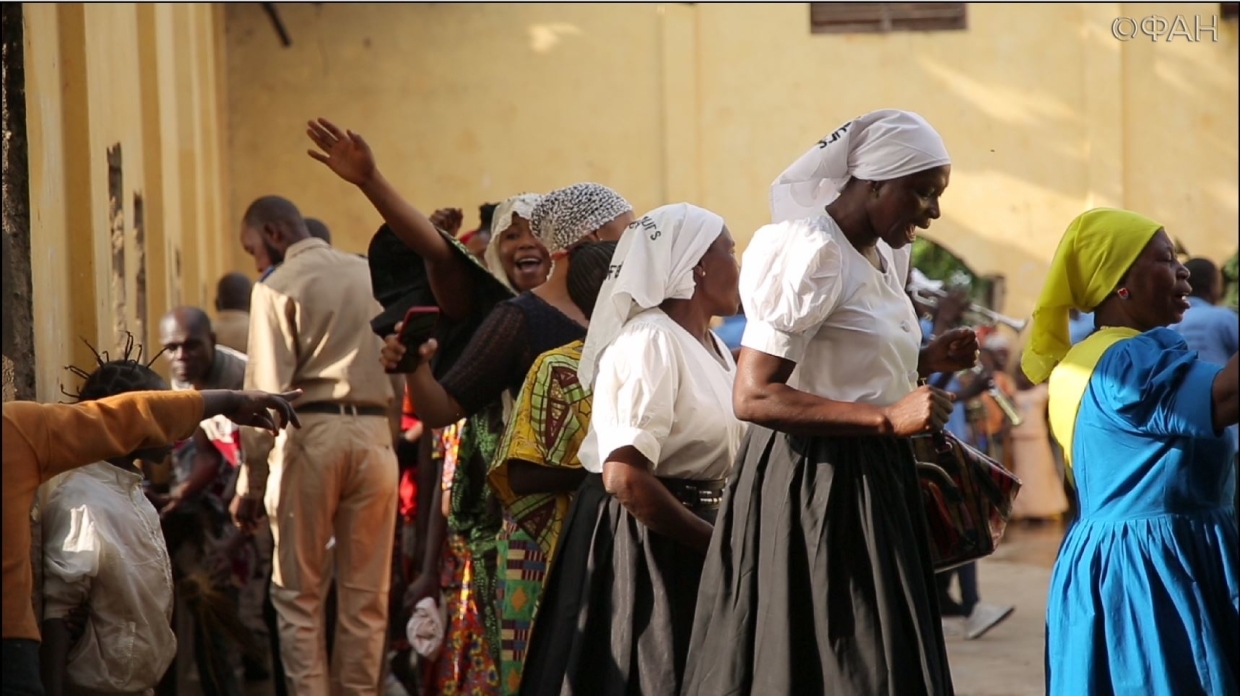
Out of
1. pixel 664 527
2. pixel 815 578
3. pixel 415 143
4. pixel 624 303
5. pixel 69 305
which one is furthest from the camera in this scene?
pixel 415 143

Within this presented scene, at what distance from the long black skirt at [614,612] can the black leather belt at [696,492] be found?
0.08 ft

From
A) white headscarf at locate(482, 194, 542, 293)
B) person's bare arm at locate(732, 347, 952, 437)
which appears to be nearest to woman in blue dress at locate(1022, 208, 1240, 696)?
person's bare arm at locate(732, 347, 952, 437)

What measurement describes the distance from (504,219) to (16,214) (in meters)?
1.78

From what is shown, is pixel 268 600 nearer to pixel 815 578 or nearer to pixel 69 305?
pixel 69 305

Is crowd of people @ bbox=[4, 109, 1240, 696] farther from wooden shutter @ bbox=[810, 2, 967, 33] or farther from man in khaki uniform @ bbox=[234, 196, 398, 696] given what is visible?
wooden shutter @ bbox=[810, 2, 967, 33]

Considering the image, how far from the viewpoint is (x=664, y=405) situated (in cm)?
380

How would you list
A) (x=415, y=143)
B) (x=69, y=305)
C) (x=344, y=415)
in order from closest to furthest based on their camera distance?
(x=69, y=305), (x=344, y=415), (x=415, y=143)

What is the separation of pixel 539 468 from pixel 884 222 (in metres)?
1.22

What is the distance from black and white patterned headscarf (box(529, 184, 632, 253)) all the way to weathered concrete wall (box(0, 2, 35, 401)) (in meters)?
1.51

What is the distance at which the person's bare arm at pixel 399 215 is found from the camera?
15.1 ft

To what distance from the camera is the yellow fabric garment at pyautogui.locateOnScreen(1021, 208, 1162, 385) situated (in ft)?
12.2

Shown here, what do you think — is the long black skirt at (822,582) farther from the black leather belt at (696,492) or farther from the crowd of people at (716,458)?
the black leather belt at (696,492)

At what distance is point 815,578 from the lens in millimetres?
3340

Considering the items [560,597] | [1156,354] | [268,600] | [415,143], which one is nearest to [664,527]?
[560,597]
